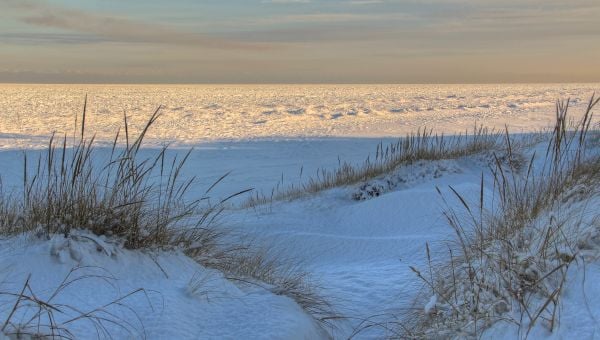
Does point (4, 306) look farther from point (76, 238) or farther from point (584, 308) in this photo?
point (584, 308)

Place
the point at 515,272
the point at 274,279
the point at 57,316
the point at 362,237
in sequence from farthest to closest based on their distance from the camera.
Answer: the point at 362,237
the point at 274,279
the point at 515,272
the point at 57,316

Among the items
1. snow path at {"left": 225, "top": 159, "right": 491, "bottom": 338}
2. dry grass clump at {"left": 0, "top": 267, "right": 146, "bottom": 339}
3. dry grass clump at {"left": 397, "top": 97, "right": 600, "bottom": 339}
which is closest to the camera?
dry grass clump at {"left": 0, "top": 267, "right": 146, "bottom": 339}

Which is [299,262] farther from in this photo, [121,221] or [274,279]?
[121,221]

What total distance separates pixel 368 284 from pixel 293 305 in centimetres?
101

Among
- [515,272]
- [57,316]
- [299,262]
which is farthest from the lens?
[299,262]

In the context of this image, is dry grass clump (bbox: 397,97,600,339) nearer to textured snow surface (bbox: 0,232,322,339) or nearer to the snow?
the snow

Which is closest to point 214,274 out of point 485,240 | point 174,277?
point 174,277

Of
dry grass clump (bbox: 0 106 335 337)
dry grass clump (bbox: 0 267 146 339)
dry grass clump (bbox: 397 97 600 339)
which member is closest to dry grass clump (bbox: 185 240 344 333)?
dry grass clump (bbox: 0 106 335 337)

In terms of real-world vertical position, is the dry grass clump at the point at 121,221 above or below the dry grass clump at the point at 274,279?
above

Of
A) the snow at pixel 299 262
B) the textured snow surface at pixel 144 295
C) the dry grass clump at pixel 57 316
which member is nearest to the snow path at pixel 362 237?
the snow at pixel 299 262

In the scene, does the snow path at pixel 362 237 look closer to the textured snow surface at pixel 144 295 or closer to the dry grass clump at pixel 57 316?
the textured snow surface at pixel 144 295

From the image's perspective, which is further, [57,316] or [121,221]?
[121,221]

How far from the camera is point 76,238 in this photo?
109 inches

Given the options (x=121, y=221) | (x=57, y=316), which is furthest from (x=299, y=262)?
(x=57, y=316)
